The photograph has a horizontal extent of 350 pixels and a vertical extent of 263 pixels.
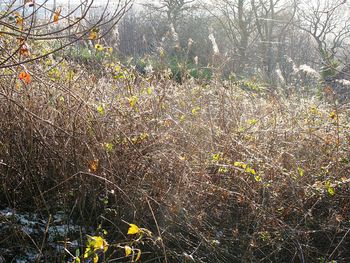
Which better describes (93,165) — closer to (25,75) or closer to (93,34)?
(25,75)

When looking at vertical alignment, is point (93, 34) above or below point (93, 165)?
above

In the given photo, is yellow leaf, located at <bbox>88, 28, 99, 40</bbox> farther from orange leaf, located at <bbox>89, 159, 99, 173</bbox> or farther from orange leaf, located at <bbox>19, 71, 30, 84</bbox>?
orange leaf, located at <bbox>89, 159, 99, 173</bbox>

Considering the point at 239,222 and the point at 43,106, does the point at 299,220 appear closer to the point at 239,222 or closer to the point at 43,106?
the point at 239,222

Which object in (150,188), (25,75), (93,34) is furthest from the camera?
(150,188)

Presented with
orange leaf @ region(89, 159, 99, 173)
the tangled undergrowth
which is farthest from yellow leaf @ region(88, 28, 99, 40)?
orange leaf @ region(89, 159, 99, 173)

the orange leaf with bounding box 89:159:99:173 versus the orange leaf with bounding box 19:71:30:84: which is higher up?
the orange leaf with bounding box 19:71:30:84

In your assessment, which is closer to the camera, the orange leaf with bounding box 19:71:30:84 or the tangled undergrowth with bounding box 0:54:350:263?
the orange leaf with bounding box 19:71:30:84

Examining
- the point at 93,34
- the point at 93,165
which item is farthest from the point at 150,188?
the point at 93,34

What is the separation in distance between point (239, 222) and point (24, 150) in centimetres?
152

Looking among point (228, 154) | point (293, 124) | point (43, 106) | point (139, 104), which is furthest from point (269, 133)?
point (43, 106)

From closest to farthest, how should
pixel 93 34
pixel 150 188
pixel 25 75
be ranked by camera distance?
pixel 25 75 → pixel 93 34 → pixel 150 188

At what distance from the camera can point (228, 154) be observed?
11.0ft

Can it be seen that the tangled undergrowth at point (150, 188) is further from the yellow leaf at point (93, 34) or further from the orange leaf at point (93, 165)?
the yellow leaf at point (93, 34)

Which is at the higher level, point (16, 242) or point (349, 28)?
point (349, 28)
